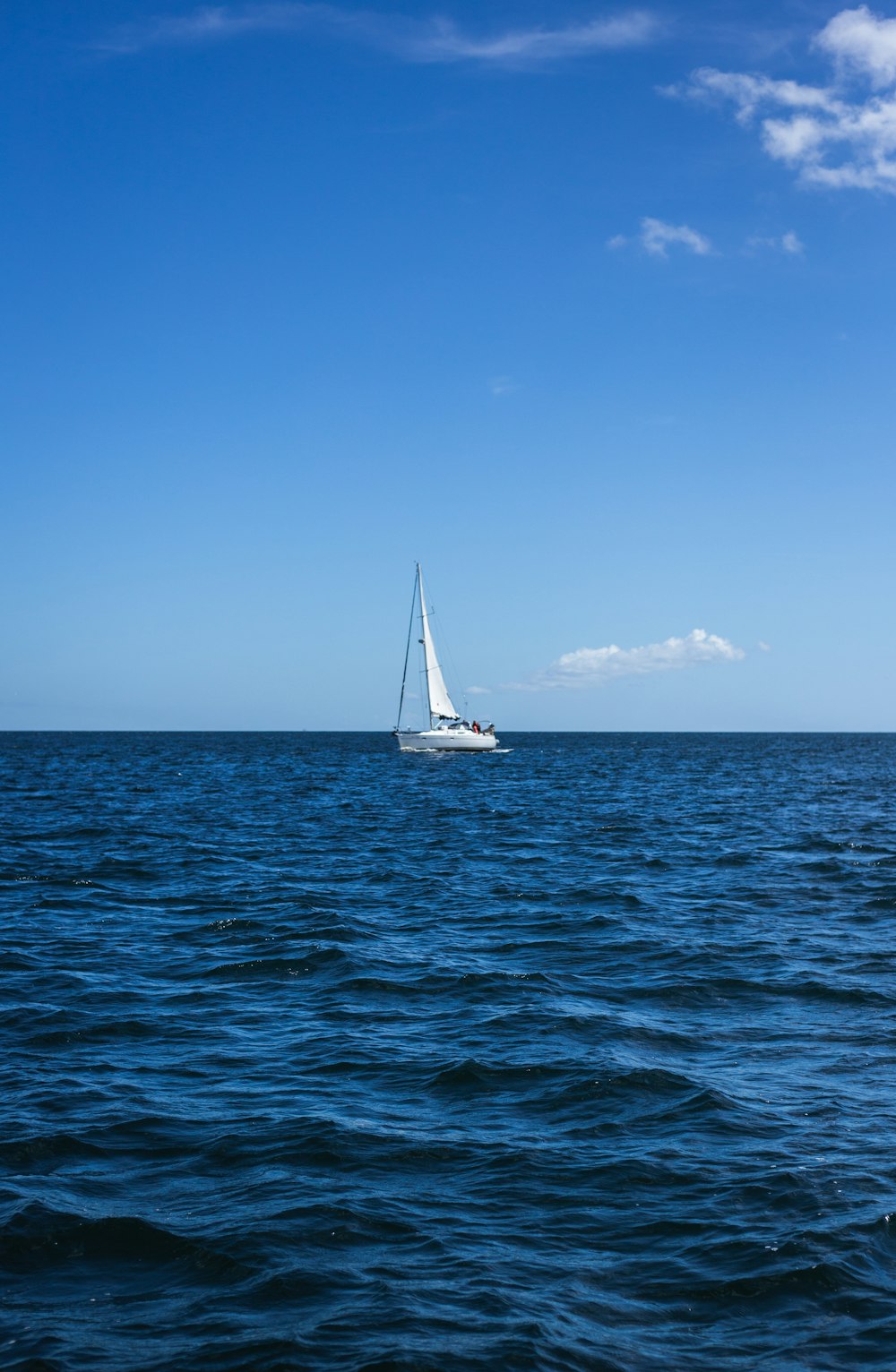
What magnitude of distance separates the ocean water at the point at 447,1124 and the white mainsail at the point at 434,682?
246 feet

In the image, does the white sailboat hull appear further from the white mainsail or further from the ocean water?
the ocean water

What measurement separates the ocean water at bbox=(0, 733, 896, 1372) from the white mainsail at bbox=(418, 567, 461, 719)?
74.9m

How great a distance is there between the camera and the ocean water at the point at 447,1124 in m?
7.28

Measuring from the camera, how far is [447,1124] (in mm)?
10750

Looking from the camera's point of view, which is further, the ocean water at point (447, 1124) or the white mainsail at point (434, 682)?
the white mainsail at point (434, 682)

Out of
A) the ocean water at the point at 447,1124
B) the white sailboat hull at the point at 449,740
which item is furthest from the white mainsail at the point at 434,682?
the ocean water at the point at 447,1124

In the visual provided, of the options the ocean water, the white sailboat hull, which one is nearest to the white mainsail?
the white sailboat hull

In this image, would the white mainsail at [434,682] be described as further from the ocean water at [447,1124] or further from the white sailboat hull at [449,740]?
the ocean water at [447,1124]

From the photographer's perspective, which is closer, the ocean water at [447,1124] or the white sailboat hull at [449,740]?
the ocean water at [447,1124]

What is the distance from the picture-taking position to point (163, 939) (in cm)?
1947

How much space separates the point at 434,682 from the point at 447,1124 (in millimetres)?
91382

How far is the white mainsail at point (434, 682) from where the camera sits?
101062 mm

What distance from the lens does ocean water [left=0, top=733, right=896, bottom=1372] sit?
23.9ft

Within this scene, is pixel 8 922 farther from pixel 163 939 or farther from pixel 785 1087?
pixel 785 1087
